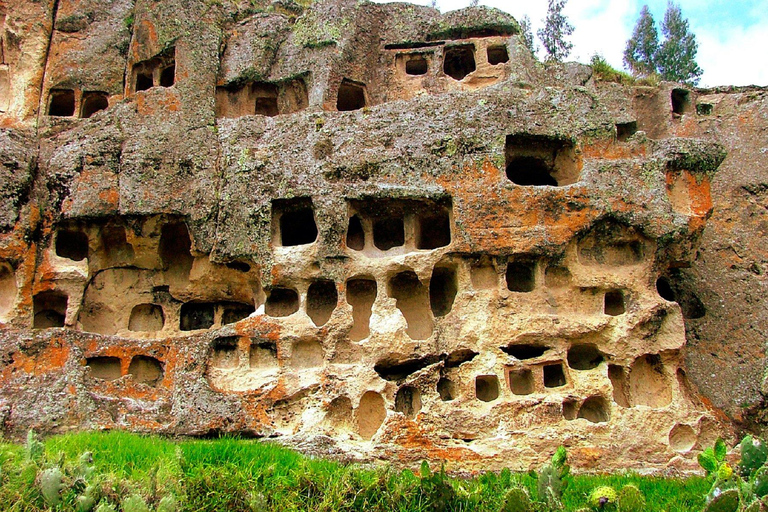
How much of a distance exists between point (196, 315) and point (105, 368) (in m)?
1.53

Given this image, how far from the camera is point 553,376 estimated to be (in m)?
8.58

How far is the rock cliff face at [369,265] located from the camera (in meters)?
7.93

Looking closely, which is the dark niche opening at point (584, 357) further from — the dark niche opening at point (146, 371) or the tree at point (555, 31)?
the tree at point (555, 31)

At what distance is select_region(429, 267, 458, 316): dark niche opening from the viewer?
9.05 meters

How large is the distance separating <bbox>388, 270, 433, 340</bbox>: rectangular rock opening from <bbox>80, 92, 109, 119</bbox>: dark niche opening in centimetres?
588

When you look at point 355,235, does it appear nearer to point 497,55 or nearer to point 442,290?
point 442,290

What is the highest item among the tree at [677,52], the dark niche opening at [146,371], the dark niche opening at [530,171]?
the tree at [677,52]

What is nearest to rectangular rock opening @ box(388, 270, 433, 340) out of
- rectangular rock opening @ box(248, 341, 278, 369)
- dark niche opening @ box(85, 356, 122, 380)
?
rectangular rock opening @ box(248, 341, 278, 369)

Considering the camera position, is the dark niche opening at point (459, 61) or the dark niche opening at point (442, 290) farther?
the dark niche opening at point (459, 61)

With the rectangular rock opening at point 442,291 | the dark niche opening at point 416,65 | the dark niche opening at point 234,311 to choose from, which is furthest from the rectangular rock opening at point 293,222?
the dark niche opening at point 416,65

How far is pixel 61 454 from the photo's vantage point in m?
5.87

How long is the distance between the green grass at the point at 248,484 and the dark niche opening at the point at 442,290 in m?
2.90

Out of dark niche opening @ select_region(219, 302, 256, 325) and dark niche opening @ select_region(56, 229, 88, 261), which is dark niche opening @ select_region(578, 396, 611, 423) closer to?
dark niche opening @ select_region(219, 302, 256, 325)

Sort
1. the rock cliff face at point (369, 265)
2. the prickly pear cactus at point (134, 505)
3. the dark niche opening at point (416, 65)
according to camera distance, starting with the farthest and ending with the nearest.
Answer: the dark niche opening at point (416, 65)
the rock cliff face at point (369, 265)
the prickly pear cactus at point (134, 505)
